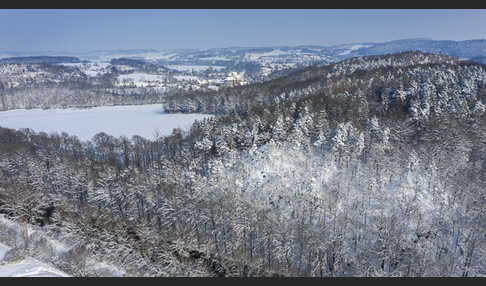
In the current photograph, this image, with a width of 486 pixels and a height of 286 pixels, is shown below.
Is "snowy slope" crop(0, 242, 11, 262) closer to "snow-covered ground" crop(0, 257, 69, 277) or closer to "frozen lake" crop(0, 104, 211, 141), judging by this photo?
"snow-covered ground" crop(0, 257, 69, 277)

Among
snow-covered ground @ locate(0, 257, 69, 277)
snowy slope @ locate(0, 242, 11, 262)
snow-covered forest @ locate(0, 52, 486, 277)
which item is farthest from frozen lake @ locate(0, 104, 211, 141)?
snow-covered ground @ locate(0, 257, 69, 277)

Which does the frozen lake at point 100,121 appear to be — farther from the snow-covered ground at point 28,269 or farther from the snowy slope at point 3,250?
the snow-covered ground at point 28,269

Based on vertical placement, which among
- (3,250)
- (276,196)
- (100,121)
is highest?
(3,250)

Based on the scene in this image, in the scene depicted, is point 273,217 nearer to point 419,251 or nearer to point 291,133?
point 419,251

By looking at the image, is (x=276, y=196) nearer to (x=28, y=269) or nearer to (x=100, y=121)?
(x=28, y=269)

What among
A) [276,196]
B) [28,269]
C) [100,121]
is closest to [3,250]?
[28,269]

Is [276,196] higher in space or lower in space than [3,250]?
lower

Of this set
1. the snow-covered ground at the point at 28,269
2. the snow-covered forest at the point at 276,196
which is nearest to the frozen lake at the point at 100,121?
the snow-covered forest at the point at 276,196

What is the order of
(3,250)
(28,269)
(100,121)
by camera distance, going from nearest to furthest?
(28,269) < (3,250) < (100,121)
